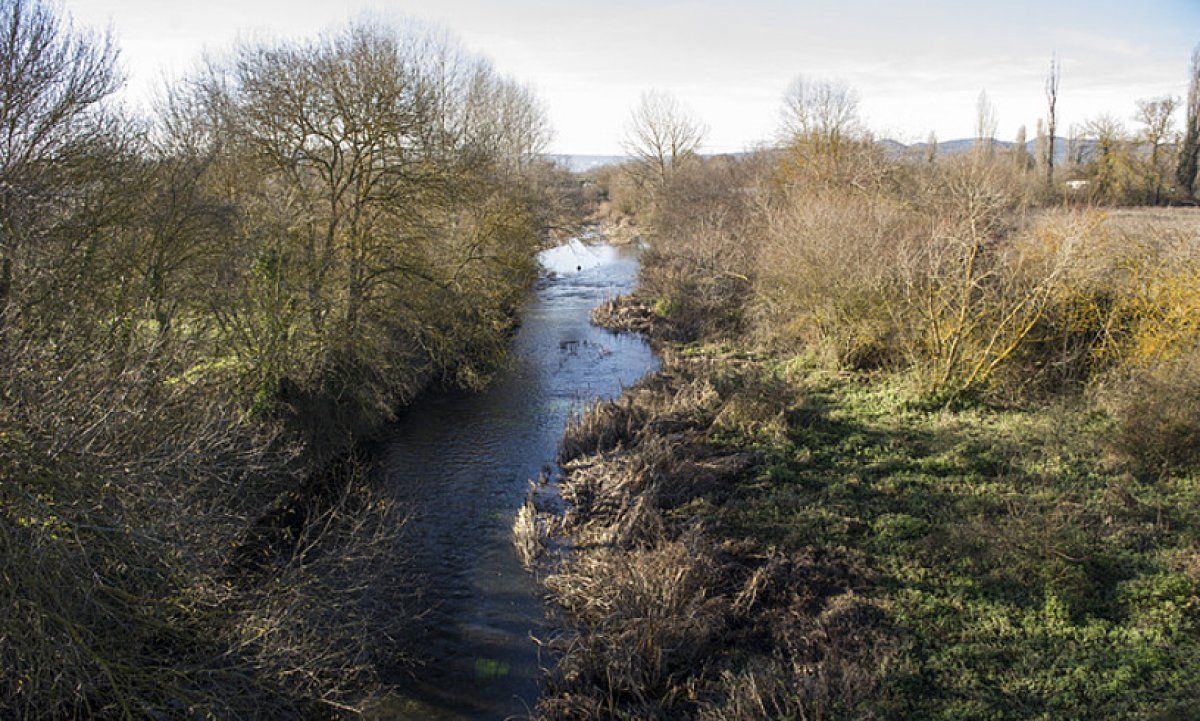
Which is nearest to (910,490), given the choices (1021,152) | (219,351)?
(219,351)

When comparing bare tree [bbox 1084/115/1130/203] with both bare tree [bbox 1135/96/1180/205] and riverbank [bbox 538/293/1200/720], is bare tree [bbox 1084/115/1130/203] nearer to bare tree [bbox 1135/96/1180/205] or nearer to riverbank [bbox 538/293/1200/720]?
bare tree [bbox 1135/96/1180/205]

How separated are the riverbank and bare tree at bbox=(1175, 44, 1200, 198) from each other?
2708 cm

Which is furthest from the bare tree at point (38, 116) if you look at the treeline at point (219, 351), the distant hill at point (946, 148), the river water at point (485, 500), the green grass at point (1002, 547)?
the distant hill at point (946, 148)

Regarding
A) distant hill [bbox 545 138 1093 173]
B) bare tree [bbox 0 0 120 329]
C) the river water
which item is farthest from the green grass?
distant hill [bbox 545 138 1093 173]

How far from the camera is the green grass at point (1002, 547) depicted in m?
7.07

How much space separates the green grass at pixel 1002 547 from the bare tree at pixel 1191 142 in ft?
89.2

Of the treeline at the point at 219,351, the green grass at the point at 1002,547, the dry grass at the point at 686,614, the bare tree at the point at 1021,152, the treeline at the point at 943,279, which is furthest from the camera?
the bare tree at the point at 1021,152

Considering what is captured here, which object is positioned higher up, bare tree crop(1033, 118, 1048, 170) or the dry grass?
bare tree crop(1033, 118, 1048, 170)

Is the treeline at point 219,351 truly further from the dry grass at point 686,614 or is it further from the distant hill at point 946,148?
the distant hill at point 946,148

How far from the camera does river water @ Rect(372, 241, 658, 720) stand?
332 inches

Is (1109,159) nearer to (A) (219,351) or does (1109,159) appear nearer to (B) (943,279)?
(B) (943,279)

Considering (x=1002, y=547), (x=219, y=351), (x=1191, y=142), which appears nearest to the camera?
(x=1002, y=547)

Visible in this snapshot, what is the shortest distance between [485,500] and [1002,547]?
8.54 m

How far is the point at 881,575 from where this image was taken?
9.26 meters
